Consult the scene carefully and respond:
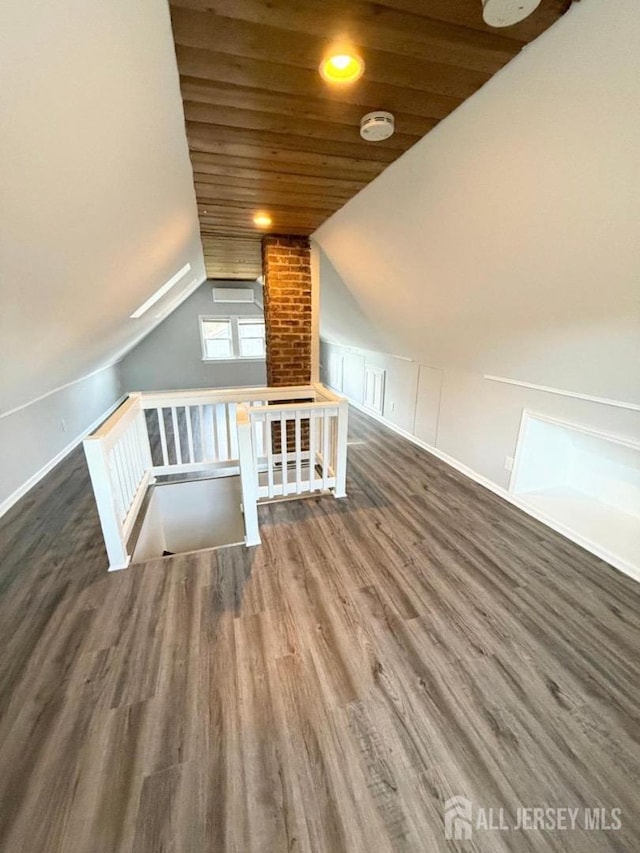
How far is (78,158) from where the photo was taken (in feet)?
A: 3.75

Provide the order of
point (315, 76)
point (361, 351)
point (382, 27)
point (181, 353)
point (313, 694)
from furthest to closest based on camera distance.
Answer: point (181, 353) < point (361, 351) < point (313, 694) < point (315, 76) < point (382, 27)

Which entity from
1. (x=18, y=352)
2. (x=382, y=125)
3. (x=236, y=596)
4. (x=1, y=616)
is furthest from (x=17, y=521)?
(x=382, y=125)

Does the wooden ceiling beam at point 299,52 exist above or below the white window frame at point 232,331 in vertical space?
above

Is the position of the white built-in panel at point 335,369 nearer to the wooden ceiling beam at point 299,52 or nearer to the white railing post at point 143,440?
the white railing post at point 143,440

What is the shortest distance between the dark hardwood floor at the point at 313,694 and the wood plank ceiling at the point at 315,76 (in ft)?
7.91

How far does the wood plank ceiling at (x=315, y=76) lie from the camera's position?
1042 millimetres

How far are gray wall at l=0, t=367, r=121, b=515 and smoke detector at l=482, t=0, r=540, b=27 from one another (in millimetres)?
3826

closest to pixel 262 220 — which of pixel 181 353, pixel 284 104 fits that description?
pixel 284 104

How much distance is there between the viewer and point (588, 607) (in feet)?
6.23

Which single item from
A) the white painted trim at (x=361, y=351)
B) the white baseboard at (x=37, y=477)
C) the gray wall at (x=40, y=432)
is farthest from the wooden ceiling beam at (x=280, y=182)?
the white baseboard at (x=37, y=477)

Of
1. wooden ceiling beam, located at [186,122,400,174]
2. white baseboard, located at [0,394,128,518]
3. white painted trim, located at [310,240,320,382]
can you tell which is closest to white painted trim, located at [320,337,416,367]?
white painted trim, located at [310,240,320,382]

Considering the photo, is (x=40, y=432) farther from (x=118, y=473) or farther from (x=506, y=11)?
(x=506, y=11)

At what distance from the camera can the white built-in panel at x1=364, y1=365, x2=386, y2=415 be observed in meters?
5.25

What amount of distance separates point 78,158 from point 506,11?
4.60ft
